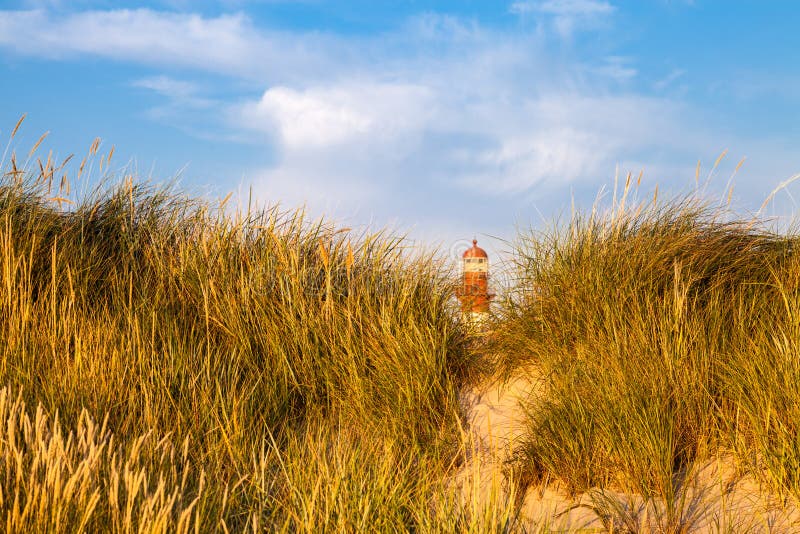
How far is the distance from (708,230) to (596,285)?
1377mm

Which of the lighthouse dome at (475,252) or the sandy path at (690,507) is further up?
the lighthouse dome at (475,252)

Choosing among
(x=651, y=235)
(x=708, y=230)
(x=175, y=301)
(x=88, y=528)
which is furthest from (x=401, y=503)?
(x=708, y=230)

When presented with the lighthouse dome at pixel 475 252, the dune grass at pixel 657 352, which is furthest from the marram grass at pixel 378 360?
the lighthouse dome at pixel 475 252

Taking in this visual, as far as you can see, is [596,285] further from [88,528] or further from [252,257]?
[88,528]

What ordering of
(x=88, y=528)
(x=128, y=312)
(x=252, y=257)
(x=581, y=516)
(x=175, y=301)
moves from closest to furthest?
(x=88, y=528) → (x=581, y=516) → (x=128, y=312) → (x=175, y=301) → (x=252, y=257)

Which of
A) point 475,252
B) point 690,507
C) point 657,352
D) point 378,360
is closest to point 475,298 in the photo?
point 378,360

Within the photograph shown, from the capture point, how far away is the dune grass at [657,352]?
346 centimetres

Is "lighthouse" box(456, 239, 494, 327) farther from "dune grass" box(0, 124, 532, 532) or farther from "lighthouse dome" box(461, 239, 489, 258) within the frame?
"lighthouse dome" box(461, 239, 489, 258)

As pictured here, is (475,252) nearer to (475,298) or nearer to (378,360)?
(475,298)

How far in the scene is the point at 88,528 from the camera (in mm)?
2029

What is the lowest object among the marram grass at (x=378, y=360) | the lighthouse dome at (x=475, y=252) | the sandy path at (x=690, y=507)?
the sandy path at (x=690, y=507)

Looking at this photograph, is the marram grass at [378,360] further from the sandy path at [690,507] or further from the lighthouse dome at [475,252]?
the lighthouse dome at [475,252]

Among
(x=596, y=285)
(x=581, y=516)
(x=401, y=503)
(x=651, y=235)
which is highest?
(x=651, y=235)

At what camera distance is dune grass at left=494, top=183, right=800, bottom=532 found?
3.46 meters
